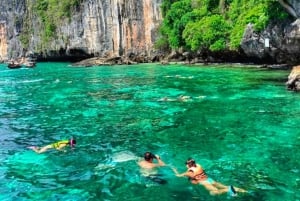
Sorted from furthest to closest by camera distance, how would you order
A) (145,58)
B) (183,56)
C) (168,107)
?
1. (145,58)
2. (183,56)
3. (168,107)

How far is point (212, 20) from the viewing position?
46125 millimetres

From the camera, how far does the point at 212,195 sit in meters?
10.2

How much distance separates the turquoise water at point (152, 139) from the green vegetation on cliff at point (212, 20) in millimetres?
9907

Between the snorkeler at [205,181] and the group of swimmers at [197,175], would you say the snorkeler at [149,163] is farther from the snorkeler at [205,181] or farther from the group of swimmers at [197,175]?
the snorkeler at [205,181]

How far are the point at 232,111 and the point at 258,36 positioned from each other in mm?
18662

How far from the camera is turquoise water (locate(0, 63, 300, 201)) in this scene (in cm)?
1093

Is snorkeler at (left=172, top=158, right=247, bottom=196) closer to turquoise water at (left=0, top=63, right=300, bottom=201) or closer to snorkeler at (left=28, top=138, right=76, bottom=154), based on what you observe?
turquoise water at (left=0, top=63, right=300, bottom=201)

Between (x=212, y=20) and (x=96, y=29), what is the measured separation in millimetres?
26623

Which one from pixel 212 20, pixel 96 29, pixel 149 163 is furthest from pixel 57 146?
pixel 96 29

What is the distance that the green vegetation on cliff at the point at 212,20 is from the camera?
120 ft

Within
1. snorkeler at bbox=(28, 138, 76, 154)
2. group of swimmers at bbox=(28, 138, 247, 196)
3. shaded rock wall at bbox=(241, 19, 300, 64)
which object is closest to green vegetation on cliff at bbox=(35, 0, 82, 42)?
shaded rock wall at bbox=(241, 19, 300, 64)

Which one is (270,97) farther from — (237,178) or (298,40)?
(237,178)

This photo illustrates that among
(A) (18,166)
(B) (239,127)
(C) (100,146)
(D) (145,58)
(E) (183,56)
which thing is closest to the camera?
(A) (18,166)

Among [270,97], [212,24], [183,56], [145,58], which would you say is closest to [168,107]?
[270,97]
